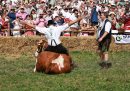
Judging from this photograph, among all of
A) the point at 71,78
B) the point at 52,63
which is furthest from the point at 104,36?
the point at 71,78

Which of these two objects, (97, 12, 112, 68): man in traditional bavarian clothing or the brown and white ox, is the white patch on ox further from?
(97, 12, 112, 68): man in traditional bavarian clothing

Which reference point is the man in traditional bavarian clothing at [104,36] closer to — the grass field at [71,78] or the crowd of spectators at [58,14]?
the grass field at [71,78]

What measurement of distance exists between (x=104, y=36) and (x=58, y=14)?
6.59 metres

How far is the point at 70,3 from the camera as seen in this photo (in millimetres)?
23531

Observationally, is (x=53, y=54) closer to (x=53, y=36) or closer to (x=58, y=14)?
(x=53, y=36)

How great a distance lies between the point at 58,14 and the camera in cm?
2064

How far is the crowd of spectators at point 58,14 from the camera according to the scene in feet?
64.4

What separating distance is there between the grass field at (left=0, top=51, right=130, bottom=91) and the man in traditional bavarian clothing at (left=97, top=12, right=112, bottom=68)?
291 millimetres

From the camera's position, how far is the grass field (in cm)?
1136

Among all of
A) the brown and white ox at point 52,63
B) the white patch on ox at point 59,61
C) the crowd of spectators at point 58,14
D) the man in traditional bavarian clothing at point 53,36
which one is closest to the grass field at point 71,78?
the brown and white ox at point 52,63

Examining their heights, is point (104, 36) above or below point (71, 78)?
above

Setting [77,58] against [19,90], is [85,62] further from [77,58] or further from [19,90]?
[19,90]

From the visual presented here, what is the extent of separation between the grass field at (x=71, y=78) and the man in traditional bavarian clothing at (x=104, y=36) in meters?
0.29

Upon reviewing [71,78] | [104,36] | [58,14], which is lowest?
[71,78]
